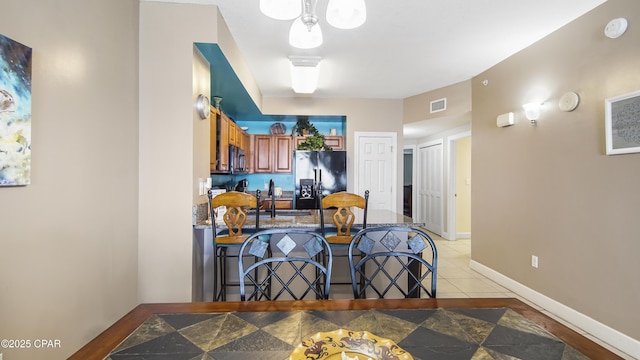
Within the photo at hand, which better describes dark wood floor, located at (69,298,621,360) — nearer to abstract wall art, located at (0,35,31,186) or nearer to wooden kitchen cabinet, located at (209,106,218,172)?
abstract wall art, located at (0,35,31,186)

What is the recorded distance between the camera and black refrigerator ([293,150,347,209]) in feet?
14.7

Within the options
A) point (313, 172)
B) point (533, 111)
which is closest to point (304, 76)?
point (313, 172)

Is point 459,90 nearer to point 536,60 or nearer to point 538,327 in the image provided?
point 536,60

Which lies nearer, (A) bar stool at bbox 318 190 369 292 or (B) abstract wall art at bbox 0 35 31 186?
(B) abstract wall art at bbox 0 35 31 186

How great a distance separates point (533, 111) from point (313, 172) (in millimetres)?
2901

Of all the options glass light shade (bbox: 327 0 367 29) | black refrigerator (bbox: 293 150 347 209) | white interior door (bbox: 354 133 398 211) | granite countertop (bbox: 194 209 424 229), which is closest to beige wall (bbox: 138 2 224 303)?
granite countertop (bbox: 194 209 424 229)

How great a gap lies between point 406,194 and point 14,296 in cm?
760

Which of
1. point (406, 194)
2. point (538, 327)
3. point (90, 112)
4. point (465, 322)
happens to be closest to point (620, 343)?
point (538, 327)

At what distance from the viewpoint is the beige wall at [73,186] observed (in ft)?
3.95

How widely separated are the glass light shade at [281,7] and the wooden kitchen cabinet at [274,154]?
381 centimetres

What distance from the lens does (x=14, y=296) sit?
1.17 meters

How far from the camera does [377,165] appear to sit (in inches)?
186

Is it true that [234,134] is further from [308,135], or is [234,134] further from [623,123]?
[623,123]

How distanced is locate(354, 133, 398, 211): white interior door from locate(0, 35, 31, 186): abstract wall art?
3.99 metres
